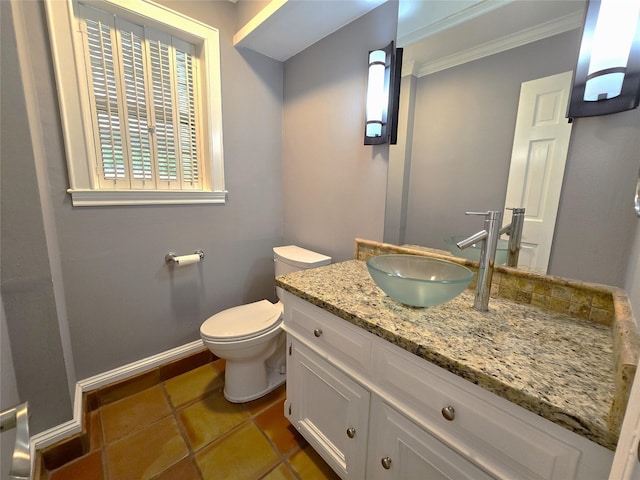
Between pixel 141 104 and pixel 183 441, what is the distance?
5.85ft

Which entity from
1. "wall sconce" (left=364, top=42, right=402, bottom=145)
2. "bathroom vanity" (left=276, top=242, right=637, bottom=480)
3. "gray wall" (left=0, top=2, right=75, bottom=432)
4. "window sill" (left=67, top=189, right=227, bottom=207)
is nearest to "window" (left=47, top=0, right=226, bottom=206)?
"window sill" (left=67, top=189, right=227, bottom=207)

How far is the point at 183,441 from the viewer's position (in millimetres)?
1282

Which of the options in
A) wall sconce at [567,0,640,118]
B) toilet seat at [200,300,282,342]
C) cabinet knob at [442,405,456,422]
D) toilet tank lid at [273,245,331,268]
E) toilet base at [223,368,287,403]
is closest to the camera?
cabinet knob at [442,405,456,422]

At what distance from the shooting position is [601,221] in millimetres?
814

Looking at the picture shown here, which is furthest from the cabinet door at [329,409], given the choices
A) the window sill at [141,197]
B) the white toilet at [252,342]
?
the window sill at [141,197]

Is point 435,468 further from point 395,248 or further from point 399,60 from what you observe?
point 399,60

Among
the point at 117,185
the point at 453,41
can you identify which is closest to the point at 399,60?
the point at 453,41

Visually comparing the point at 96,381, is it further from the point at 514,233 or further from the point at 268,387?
the point at 514,233

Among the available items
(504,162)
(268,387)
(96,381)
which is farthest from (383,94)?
(96,381)

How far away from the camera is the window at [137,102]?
4.04 feet

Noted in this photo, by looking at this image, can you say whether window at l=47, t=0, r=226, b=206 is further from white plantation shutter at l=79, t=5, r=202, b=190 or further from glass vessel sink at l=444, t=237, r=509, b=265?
glass vessel sink at l=444, t=237, r=509, b=265

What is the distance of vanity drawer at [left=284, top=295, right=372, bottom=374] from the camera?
33.7 inches

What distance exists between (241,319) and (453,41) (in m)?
1.75

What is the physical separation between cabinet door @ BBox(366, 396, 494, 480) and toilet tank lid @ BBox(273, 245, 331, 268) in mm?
896
